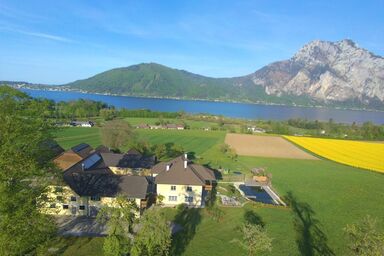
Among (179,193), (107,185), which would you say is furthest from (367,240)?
(107,185)

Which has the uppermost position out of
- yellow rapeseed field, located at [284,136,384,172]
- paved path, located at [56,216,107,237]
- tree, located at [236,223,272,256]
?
tree, located at [236,223,272,256]

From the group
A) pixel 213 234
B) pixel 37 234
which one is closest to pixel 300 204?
pixel 213 234

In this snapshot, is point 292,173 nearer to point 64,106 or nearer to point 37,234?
point 37,234

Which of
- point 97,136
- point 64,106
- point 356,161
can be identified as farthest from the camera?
point 64,106

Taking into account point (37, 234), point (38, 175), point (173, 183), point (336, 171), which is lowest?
point (336, 171)

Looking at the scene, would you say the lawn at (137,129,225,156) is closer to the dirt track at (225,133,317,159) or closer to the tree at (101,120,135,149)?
the dirt track at (225,133,317,159)

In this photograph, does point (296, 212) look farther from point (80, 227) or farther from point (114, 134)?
point (114, 134)

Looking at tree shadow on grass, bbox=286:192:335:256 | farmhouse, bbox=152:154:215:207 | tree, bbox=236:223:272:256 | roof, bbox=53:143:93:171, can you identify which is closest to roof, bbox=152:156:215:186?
farmhouse, bbox=152:154:215:207
